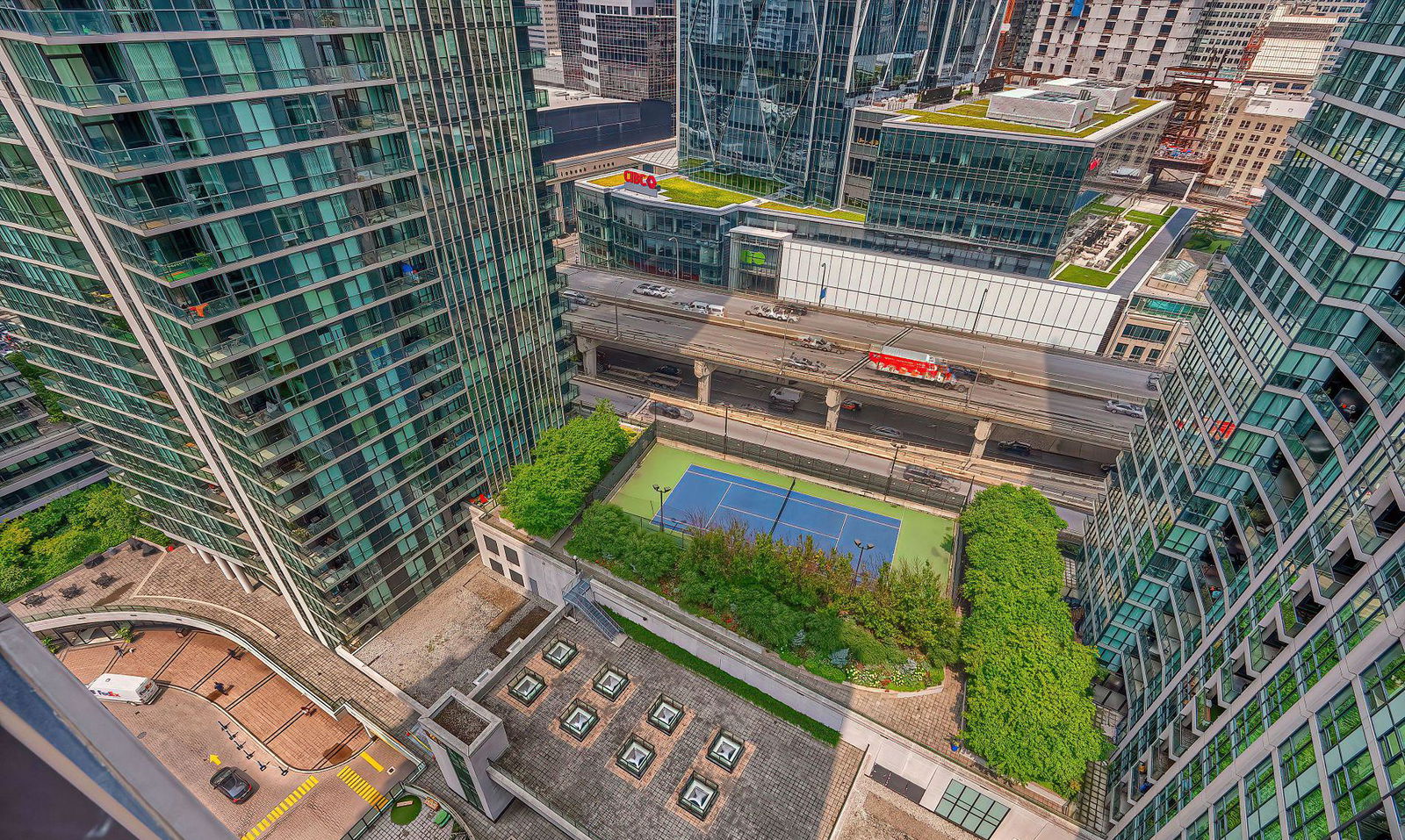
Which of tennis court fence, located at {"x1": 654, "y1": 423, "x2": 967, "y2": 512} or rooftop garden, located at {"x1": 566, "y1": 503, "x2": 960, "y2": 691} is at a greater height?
rooftop garden, located at {"x1": 566, "y1": 503, "x2": 960, "y2": 691}

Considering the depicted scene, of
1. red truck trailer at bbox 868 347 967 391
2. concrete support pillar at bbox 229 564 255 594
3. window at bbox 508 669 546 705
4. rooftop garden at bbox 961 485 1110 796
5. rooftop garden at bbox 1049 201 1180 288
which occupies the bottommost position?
concrete support pillar at bbox 229 564 255 594

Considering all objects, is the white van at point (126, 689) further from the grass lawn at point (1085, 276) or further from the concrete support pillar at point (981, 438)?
the grass lawn at point (1085, 276)

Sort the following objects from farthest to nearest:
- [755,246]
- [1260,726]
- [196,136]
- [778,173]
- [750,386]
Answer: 1. [778,173]
2. [755,246]
3. [750,386]
4. [196,136]
5. [1260,726]

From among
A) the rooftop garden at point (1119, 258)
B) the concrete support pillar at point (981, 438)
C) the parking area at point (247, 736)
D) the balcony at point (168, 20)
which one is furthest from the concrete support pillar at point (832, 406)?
the balcony at point (168, 20)

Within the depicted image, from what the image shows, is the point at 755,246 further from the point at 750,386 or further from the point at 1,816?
the point at 1,816

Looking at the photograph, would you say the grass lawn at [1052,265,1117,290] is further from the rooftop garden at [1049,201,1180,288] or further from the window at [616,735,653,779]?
the window at [616,735,653,779]

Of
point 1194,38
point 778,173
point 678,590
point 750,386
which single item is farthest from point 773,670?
point 1194,38

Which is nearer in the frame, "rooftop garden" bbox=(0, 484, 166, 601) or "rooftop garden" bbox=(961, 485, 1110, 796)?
"rooftop garden" bbox=(961, 485, 1110, 796)

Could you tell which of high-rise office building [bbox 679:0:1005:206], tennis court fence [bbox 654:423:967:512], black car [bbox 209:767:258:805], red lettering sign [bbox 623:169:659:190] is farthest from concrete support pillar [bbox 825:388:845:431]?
black car [bbox 209:767:258:805]
